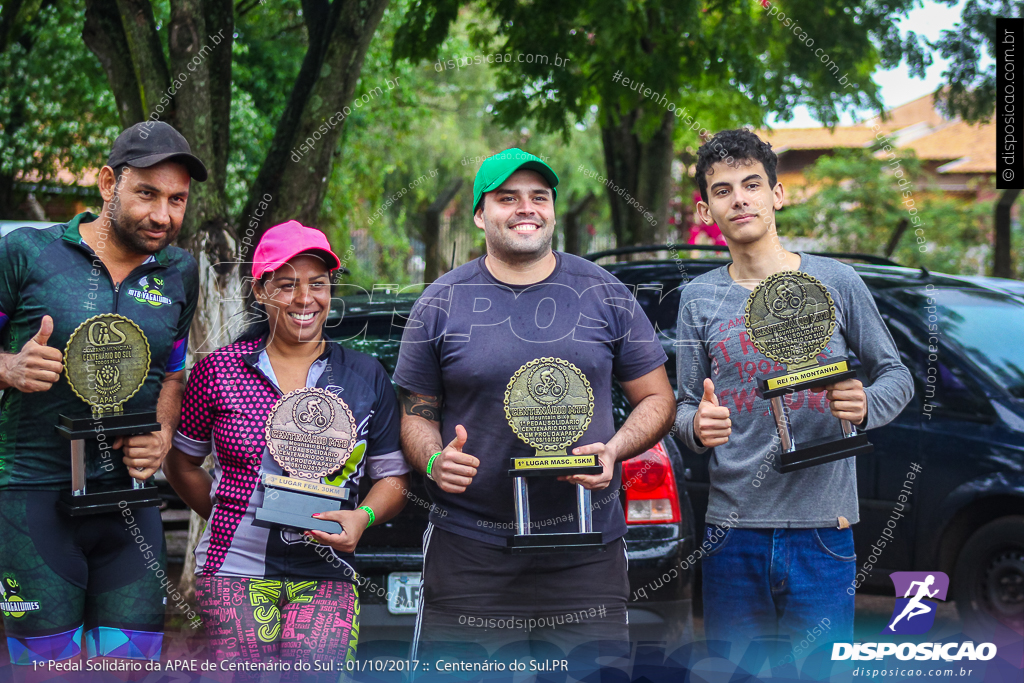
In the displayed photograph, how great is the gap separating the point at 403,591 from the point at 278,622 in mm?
986

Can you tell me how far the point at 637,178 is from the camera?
779 centimetres

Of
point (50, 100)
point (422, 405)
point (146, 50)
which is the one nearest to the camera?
point (422, 405)

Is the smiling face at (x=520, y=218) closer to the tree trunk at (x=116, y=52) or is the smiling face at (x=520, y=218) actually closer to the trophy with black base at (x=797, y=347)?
the trophy with black base at (x=797, y=347)

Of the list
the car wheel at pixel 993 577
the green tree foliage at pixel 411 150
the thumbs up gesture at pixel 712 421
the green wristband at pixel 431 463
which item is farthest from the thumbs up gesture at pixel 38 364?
the green tree foliage at pixel 411 150

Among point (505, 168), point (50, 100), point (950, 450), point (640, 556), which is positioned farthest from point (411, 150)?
point (505, 168)

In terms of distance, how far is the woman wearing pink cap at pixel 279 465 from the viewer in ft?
8.14

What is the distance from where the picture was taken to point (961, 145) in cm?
2589

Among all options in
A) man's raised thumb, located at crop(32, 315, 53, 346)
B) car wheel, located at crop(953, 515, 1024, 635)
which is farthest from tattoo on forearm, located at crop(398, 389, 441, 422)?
car wheel, located at crop(953, 515, 1024, 635)

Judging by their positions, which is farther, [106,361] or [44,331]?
[106,361]

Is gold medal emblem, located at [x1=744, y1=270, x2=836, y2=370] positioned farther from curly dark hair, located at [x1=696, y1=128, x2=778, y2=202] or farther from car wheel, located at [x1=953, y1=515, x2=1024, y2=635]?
car wheel, located at [x1=953, y1=515, x2=1024, y2=635]

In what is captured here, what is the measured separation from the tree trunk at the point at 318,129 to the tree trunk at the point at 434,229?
4.09 meters

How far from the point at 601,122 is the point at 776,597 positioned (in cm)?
512

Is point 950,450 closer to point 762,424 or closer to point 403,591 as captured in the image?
point 762,424

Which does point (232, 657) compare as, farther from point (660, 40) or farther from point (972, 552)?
point (660, 40)
